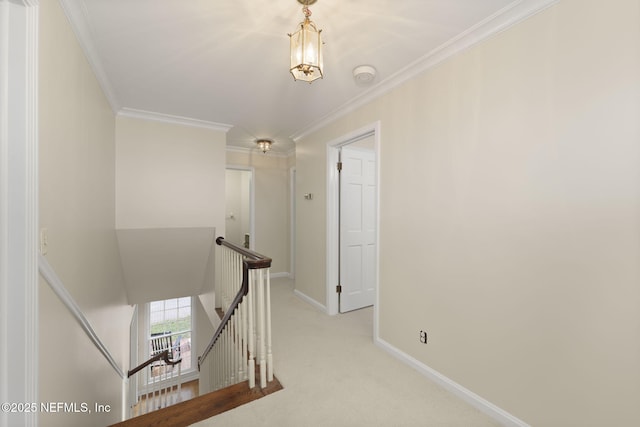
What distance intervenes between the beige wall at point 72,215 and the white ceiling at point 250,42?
23cm

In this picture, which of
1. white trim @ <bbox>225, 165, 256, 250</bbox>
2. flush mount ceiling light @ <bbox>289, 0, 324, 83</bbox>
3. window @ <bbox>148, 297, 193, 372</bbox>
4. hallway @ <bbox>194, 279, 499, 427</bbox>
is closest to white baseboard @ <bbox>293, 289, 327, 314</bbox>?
hallway @ <bbox>194, 279, 499, 427</bbox>

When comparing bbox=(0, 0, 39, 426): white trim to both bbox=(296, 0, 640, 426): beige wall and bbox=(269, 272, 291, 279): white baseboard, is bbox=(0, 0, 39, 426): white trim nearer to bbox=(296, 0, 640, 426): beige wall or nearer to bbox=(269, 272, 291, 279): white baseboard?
bbox=(296, 0, 640, 426): beige wall

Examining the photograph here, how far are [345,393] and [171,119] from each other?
11.5 ft

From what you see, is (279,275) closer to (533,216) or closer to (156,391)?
(156,391)

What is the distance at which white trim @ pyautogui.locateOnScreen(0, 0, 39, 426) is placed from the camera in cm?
101

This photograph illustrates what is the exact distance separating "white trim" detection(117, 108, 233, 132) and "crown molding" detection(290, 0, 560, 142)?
1.87m

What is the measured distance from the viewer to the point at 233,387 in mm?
1882

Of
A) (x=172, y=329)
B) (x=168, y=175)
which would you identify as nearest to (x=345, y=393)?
(x=168, y=175)

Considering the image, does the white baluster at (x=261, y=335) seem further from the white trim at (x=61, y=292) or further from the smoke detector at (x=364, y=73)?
the smoke detector at (x=364, y=73)

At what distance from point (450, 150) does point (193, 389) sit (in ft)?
21.2

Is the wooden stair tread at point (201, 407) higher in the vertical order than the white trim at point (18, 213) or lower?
lower

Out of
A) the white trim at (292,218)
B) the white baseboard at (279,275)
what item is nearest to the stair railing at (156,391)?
the white baseboard at (279,275)

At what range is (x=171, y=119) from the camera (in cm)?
333

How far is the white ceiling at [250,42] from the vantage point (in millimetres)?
1536
